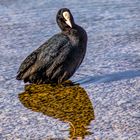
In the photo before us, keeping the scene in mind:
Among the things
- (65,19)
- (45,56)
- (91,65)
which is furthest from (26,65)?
(91,65)

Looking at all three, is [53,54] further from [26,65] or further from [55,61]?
[26,65]

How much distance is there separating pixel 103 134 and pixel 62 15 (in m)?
1.97

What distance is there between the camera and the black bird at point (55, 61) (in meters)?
5.74

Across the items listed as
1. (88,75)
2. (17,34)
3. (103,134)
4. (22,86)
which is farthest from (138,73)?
(17,34)

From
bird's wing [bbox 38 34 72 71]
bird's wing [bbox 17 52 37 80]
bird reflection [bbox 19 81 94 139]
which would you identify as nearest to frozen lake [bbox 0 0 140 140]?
bird reflection [bbox 19 81 94 139]

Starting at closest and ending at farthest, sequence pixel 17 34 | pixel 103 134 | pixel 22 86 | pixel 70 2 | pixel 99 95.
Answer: pixel 103 134, pixel 99 95, pixel 22 86, pixel 17 34, pixel 70 2

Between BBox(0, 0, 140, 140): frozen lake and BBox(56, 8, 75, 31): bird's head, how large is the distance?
60 centimetres

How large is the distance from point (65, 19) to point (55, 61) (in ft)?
1.85

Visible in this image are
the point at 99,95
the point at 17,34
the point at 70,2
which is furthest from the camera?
the point at 70,2

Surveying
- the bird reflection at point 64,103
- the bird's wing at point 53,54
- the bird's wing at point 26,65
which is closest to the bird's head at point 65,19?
the bird's wing at point 53,54

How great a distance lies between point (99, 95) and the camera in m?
5.48

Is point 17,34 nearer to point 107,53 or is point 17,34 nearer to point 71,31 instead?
point 107,53

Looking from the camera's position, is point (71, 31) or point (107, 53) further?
point (107, 53)

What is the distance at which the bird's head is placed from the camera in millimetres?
5969
